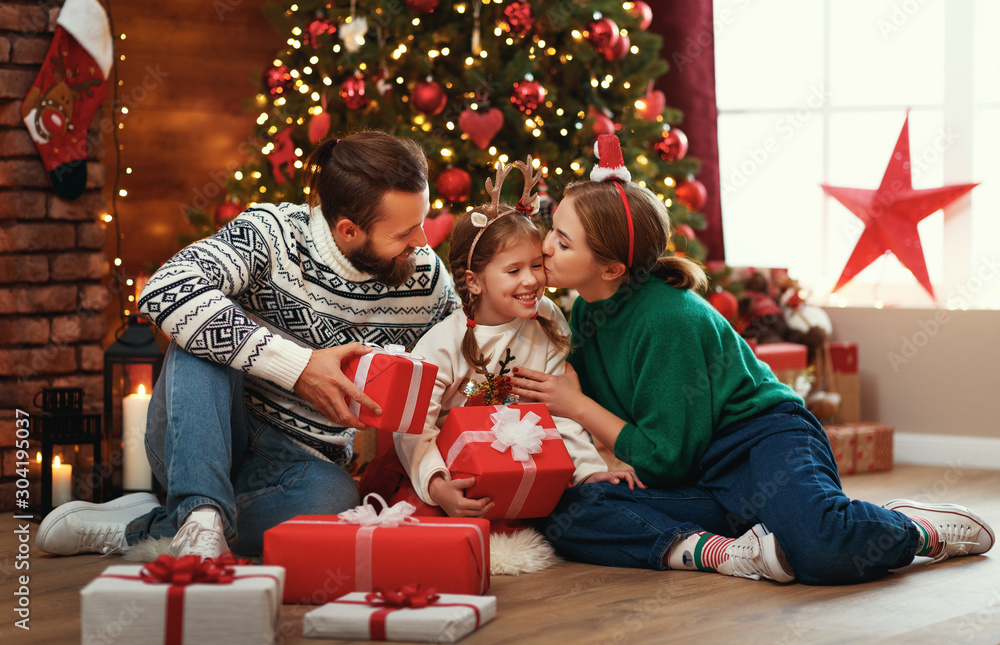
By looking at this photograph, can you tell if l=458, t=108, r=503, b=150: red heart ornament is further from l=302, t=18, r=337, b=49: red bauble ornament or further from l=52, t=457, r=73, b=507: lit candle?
l=52, t=457, r=73, b=507: lit candle

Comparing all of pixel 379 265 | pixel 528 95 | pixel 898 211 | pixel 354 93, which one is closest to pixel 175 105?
pixel 354 93

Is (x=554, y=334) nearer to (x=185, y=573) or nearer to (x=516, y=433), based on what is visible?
(x=516, y=433)

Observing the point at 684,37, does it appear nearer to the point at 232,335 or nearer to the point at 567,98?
the point at 567,98

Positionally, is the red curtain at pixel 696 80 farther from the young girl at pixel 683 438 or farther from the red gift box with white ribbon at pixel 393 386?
the red gift box with white ribbon at pixel 393 386

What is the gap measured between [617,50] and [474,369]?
1.49 metres

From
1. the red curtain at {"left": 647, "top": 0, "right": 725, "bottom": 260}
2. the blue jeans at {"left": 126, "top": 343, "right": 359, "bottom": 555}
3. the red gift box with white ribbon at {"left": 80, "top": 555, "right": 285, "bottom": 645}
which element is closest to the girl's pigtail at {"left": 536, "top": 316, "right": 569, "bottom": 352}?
the blue jeans at {"left": 126, "top": 343, "right": 359, "bottom": 555}

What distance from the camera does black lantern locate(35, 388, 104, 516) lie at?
2352 millimetres

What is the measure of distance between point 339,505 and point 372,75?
64.1 inches

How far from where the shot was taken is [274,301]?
6.39 ft

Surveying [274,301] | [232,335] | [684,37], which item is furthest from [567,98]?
[232,335]

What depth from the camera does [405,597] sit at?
1.47 m

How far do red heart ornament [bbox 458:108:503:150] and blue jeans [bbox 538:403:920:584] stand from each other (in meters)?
1.28

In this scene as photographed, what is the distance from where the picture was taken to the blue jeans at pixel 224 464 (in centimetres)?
173

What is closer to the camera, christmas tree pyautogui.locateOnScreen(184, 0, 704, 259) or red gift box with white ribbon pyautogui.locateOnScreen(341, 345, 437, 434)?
red gift box with white ribbon pyautogui.locateOnScreen(341, 345, 437, 434)
